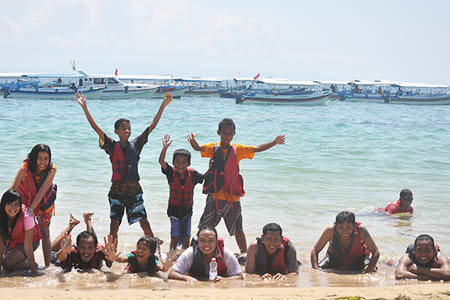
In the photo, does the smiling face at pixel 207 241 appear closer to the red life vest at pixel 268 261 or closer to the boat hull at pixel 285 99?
the red life vest at pixel 268 261

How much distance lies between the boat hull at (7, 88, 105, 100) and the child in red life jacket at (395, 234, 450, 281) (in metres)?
45.7

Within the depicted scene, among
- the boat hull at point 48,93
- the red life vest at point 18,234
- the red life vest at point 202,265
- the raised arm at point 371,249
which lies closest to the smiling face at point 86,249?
the red life vest at point 18,234

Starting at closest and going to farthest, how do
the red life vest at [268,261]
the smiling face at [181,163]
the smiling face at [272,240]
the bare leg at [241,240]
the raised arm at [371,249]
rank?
the smiling face at [272,240] < the red life vest at [268,261] < the raised arm at [371,249] < the smiling face at [181,163] < the bare leg at [241,240]

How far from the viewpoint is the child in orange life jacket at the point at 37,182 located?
611 cm

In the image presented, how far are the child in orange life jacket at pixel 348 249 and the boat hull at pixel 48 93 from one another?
45.0 meters

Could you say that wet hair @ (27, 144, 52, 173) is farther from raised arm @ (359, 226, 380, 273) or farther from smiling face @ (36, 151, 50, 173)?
raised arm @ (359, 226, 380, 273)

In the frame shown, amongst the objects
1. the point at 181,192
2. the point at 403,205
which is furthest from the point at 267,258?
the point at 403,205

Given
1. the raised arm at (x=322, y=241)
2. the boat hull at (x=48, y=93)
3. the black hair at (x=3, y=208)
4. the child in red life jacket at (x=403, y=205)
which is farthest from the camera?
the boat hull at (x=48, y=93)

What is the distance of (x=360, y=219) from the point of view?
970 centimetres

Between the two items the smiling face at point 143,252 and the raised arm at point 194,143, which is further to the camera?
the raised arm at point 194,143

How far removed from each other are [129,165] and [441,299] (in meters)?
3.60

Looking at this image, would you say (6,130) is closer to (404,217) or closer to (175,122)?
(175,122)

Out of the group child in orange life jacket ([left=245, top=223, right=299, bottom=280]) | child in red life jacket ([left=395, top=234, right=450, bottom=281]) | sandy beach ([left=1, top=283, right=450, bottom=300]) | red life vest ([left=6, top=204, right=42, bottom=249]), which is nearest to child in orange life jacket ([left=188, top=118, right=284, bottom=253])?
child in orange life jacket ([left=245, top=223, right=299, bottom=280])

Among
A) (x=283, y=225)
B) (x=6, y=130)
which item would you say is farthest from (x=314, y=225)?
(x=6, y=130)
